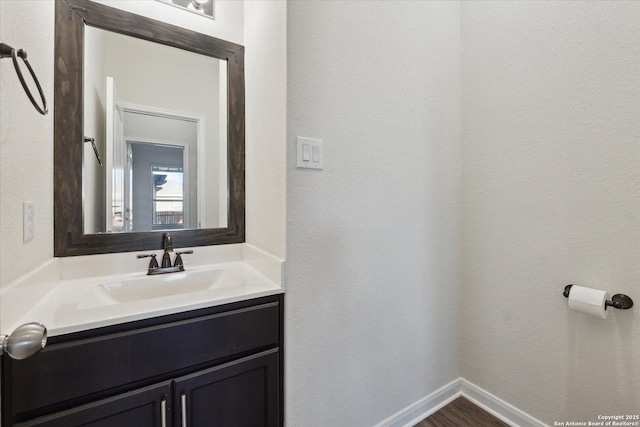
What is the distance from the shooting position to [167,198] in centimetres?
139

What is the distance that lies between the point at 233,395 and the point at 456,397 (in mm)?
1398

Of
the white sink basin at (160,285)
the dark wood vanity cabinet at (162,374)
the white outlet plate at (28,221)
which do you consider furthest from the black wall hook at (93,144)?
the dark wood vanity cabinet at (162,374)

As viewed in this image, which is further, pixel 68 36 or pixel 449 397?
pixel 449 397

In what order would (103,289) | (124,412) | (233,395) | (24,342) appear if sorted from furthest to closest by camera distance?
(103,289) → (233,395) → (124,412) → (24,342)

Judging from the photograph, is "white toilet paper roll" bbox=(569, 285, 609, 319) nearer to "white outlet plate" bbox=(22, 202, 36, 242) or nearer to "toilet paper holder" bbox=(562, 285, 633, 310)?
"toilet paper holder" bbox=(562, 285, 633, 310)

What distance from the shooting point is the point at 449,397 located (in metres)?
1.64

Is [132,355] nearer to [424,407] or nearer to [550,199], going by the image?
[424,407]

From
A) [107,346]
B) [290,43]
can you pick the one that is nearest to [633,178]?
[290,43]

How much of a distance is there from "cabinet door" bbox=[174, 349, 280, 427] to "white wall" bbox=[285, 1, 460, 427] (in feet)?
0.28

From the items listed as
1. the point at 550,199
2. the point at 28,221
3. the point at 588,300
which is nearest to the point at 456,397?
the point at 588,300

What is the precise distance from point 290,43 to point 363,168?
1.94 ft

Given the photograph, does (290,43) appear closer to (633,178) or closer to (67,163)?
(67,163)

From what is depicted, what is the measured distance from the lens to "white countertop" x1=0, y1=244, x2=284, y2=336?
795mm

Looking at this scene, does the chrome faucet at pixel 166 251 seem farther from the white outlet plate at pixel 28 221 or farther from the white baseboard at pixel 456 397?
the white baseboard at pixel 456 397
